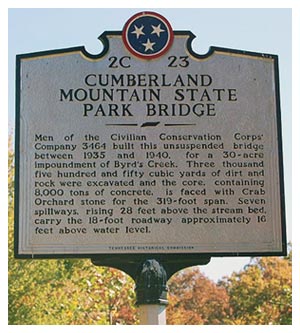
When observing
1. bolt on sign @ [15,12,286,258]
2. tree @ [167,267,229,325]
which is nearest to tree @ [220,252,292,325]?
tree @ [167,267,229,325]

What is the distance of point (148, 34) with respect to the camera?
11812 millimetres

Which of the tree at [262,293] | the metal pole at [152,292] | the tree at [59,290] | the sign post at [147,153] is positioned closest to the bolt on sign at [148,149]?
the sign post at [147,153]

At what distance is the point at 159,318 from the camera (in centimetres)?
1096

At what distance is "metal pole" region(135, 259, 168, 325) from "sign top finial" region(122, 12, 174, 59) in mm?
2661

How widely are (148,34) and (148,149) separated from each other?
152 cm

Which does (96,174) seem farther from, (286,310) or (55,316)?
(286,310)

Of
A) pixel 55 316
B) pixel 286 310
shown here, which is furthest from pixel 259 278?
pixel 55 316

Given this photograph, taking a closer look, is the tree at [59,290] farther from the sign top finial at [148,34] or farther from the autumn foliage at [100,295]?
the sign top finial at [148,34]

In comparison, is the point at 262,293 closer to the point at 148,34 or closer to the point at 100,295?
the point at 100,295

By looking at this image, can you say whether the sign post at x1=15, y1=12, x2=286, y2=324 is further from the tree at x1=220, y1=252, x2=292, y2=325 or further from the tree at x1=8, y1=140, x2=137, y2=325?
the tree at x1=220, y1=252, x2=292, y2=325

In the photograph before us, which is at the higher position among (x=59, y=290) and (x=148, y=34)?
(x=148, y=34)

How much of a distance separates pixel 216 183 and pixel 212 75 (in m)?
1.42

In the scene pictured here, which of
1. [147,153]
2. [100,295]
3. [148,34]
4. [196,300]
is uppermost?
[148,34]

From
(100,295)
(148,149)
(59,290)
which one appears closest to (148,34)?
(148,149)
